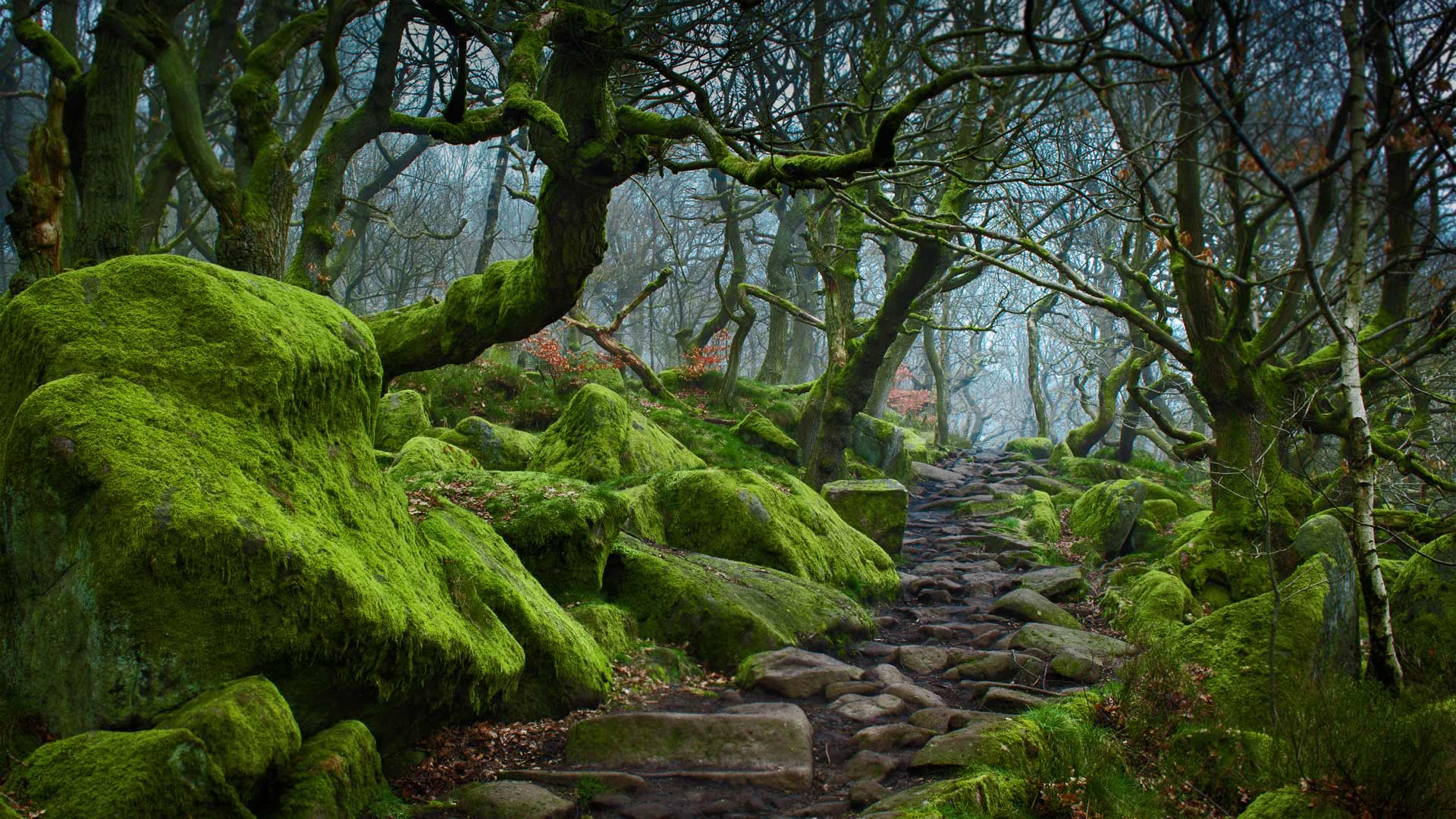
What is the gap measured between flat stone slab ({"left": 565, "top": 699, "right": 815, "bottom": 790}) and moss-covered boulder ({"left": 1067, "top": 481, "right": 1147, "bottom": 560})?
27.0 ft

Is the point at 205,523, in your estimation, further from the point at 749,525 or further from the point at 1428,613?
the point at 1428,613

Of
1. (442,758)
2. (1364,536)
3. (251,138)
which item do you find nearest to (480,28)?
(251,138)

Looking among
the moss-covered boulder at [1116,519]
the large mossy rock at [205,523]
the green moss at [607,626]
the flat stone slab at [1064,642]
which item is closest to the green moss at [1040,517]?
the moss-covered boulder at [1116,519]

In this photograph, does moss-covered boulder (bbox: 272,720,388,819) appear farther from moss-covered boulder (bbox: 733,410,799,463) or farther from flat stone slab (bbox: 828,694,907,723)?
moss-covered boulder (bbox: 733,410,799,463)

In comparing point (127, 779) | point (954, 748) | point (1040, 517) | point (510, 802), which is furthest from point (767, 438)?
point (127, 779)

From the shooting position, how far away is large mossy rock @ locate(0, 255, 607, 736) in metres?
3.08

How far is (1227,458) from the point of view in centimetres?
856

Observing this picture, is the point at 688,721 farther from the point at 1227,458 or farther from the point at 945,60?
the point at 945,60

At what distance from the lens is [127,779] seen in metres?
2.55

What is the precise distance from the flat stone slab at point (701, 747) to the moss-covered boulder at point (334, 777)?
1.19 m

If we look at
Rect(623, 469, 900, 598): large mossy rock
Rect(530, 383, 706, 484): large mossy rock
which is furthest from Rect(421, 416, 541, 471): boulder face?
Rect(623, 469, 900, 598): large mossy rock

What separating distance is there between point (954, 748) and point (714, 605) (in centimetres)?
246

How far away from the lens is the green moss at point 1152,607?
22.8ft

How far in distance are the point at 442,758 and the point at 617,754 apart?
0.85 meters
